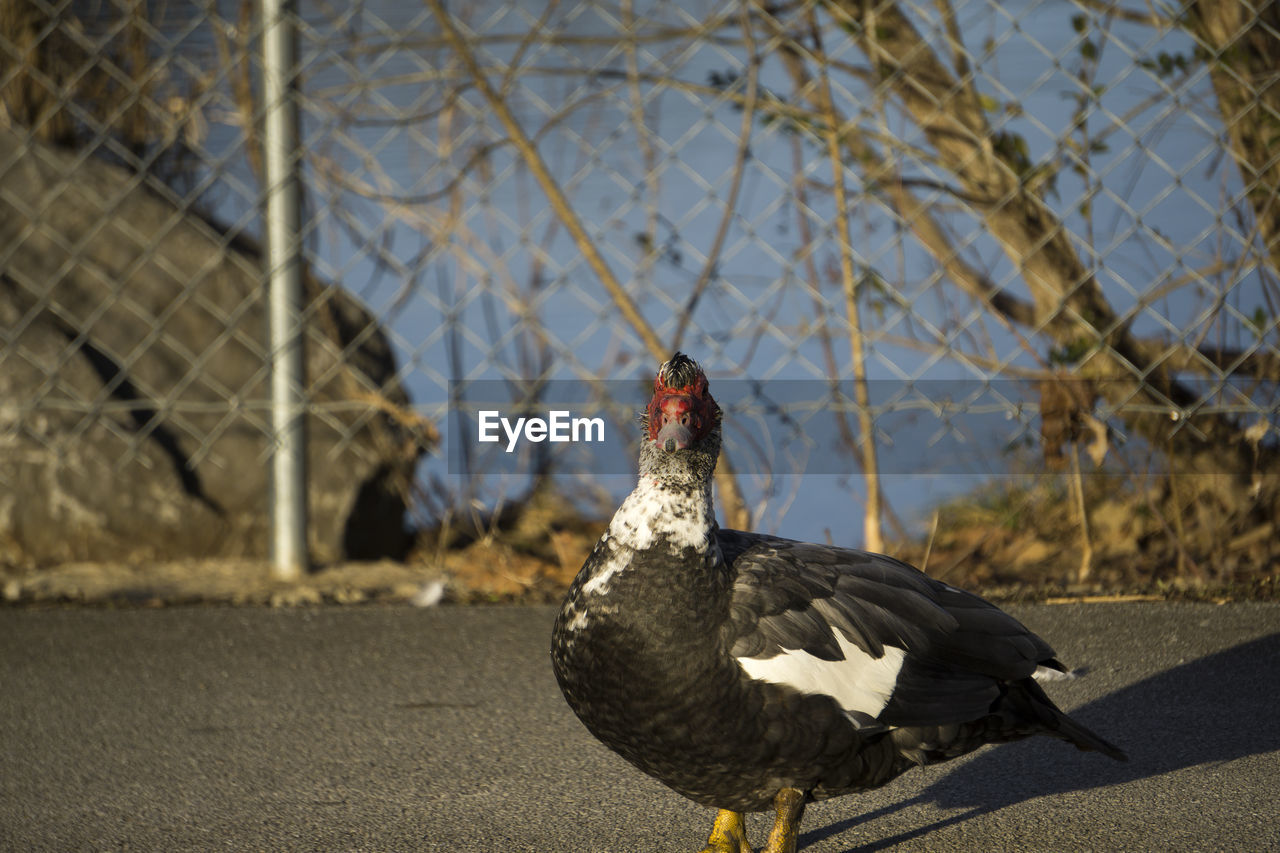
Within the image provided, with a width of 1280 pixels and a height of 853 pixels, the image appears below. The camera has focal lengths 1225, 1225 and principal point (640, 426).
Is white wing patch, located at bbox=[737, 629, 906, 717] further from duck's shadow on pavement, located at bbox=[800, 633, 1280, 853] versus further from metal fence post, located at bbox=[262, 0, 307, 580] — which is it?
metal fence post, located at bbox=[262, 0, 307, 580]

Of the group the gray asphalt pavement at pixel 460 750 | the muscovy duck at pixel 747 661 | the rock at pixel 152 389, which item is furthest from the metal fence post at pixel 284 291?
the muscovy duck at pixel 747 661

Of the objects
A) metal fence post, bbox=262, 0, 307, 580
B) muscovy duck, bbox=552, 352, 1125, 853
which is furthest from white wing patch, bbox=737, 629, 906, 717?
metal fence post, bbox=262, 0, 307, 580

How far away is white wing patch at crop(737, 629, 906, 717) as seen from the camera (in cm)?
165

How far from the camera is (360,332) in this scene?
3.83 m

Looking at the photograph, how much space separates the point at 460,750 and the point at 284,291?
5.14ft

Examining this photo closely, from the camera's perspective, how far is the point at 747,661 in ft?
5.44

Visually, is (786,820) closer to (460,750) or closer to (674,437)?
(674,437)

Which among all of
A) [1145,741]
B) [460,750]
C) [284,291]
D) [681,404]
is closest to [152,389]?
[284,291]

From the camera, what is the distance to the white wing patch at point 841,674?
5.42 feet

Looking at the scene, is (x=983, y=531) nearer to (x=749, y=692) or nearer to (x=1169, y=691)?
(x=1169, y=691)

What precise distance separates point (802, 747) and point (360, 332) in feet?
8.33

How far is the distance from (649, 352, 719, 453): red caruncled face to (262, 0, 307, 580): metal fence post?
1864 millimetres

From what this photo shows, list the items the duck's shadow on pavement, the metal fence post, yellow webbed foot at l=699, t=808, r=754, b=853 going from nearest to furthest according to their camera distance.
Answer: yellow webbed foot at l=699, t=808, r=754, b=853
the duck's shadow on pavement
the metal fence post

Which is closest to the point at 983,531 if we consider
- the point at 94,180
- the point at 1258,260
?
the point at 1258,260
